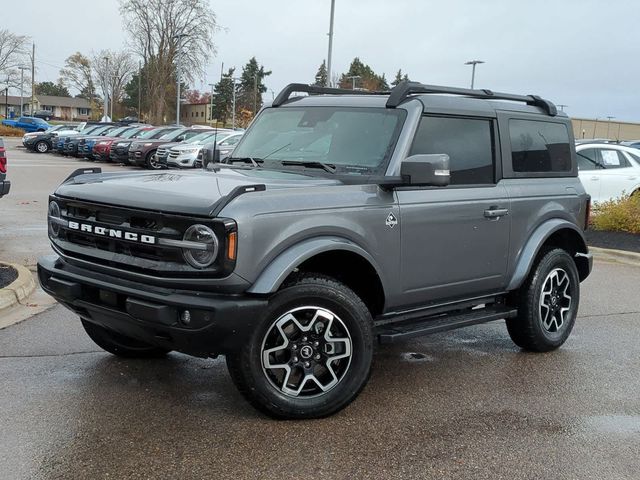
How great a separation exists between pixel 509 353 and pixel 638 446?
1881 millimetres

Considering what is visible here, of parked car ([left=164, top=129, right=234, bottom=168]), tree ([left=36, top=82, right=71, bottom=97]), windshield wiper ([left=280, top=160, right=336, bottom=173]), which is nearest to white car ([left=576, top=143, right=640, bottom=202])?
windshield wiper ([left=280, top=160, right=336, bottom=173])

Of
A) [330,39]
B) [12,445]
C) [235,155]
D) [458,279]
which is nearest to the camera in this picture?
[12,445]

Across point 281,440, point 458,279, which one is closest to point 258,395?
point 281,440

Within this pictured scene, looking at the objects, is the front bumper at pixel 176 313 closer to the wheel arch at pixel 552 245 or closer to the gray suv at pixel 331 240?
the gray suv at pixel 331 240

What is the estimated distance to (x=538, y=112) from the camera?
6.06 metres

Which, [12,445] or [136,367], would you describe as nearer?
[12,445]

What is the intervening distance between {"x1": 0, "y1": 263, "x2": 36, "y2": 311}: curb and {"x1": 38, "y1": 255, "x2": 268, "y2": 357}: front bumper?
275 cm

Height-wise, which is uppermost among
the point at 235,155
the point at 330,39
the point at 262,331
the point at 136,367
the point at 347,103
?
the point at 330,39

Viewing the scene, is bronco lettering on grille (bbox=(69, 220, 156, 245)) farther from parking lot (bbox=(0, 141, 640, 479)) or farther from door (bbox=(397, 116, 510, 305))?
door (bbox=(397, 116, 510, 305))

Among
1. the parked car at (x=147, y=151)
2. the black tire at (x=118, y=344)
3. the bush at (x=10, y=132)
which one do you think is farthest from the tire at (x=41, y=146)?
the black tire at (x=118, y=344)

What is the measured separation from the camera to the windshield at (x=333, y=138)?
193 inches

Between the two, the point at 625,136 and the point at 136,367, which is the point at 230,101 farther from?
the point at 136,367

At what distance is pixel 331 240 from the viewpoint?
13.9ft

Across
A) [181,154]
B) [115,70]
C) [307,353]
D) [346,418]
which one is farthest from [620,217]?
[115,70]
